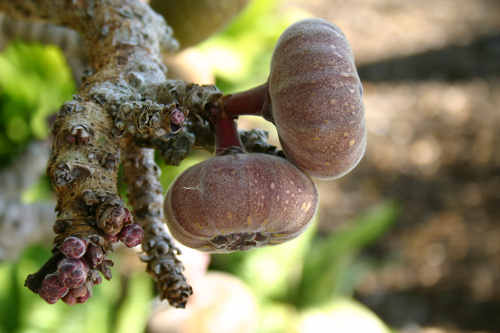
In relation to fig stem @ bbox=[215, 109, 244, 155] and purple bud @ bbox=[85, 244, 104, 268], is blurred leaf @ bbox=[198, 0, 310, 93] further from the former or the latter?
purple bud @ bbox=[85, 244, 104, 268]

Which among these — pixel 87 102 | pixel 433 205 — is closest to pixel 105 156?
pixel 87 102

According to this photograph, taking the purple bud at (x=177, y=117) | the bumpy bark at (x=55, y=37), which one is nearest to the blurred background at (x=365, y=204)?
the bumpy bark at (x=55, y=37)

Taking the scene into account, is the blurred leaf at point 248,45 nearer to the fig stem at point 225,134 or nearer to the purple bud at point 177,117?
the fig stem at point 225,134

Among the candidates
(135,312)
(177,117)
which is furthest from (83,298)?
(135,312)

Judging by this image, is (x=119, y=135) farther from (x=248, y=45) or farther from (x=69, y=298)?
Answer: (x=248, y=45)

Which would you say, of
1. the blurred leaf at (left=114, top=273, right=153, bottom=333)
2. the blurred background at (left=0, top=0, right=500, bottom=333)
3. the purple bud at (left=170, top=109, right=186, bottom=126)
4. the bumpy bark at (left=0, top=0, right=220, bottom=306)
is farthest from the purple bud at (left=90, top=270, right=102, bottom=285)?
the blurred leaf at (left=114, top=273, right=153, bottom=333)

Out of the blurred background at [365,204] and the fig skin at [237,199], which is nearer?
the fig skin at [237,199]
